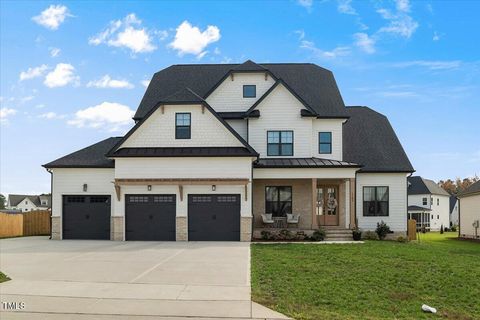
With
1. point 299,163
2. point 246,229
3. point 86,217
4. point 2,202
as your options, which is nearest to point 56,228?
point 86,217

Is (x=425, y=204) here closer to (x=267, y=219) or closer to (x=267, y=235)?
(x=267, y=219)

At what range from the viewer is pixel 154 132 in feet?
79.1

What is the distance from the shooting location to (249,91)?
27.5 m

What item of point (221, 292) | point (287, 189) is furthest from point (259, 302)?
point (287, 189)

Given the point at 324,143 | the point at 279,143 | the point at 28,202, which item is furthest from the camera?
the point at 28,202

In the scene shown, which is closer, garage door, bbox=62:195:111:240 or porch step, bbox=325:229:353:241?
porch step, bbox=325:229:353:241

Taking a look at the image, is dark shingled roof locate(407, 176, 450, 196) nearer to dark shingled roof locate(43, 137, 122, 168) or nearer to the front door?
the front door

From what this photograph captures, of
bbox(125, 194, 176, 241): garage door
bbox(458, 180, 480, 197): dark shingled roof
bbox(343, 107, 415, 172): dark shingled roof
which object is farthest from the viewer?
bbox(458, 180, 480, 197): dark shingled roof

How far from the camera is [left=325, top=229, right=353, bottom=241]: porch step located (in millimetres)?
23812

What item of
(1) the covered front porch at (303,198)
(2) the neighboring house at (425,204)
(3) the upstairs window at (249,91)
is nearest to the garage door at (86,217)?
(1) the covered front porch at (303,198)

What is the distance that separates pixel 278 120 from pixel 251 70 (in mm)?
3519

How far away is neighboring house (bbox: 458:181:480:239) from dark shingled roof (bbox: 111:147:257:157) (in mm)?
18805

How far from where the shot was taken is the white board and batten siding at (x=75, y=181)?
2497 cm

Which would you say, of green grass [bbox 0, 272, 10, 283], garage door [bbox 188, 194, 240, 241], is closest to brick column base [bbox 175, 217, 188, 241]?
garage door [bbox 188, 194, 240, 241]
